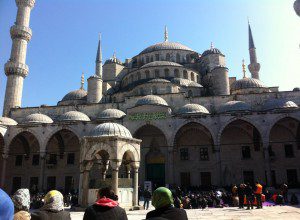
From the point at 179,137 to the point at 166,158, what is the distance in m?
2.00

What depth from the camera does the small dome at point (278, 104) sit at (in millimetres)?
18598

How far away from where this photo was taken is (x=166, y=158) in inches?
779

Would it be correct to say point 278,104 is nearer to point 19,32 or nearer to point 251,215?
point 251,215

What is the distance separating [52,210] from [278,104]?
19.1 m

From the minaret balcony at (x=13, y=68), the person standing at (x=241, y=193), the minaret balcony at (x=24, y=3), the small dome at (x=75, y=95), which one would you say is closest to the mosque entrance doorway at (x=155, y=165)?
the person standing at (x=241, y=193)

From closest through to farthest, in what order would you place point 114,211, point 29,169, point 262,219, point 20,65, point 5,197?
1. point 5,197
2. point 114,211
3. point 262,219
4. point 29,169
5. point 20,65

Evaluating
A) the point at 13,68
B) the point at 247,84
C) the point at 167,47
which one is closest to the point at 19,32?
the point at 13,68

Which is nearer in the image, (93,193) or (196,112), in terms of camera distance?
(93,193)

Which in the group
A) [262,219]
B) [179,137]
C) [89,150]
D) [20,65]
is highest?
[20,65]

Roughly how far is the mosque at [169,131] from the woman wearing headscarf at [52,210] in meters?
14.1

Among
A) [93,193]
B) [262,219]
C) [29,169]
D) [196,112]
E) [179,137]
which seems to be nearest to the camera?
[262,219]

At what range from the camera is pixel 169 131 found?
61.6 feet

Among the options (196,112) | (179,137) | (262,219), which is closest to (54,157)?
(179,137)

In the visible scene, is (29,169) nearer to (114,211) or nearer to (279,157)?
(279,157)
